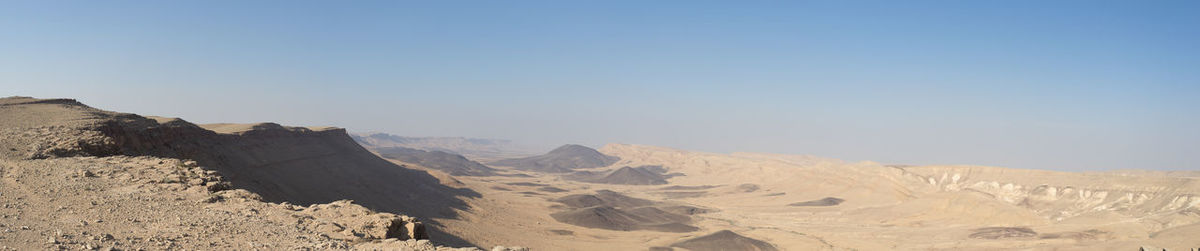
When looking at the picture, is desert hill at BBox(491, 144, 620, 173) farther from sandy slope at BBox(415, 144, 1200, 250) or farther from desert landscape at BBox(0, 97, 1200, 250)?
sandy slope at BBox(415, 144, 1200, 250)

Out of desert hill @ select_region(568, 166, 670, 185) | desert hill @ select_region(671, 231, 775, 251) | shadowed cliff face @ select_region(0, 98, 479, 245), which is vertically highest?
shadowed cliff face @ select_region(0, 98, 479, 245)

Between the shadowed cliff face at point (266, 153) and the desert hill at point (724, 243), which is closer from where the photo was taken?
the shadowed cliff face at point (266, 153)

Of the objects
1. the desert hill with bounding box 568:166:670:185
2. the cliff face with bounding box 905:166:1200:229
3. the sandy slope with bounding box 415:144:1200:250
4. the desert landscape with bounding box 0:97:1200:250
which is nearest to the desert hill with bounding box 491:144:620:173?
the desert hill with bounding box 568:166:670:185

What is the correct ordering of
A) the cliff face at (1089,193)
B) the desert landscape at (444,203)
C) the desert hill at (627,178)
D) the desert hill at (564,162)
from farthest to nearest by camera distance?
the desert hill at (564,162) → the desert hill at (627,178) → the cliff face at (1089,193) → the desert landscape at (444,203)

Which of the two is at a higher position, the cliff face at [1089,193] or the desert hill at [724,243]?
the cliff face at [1089,193]

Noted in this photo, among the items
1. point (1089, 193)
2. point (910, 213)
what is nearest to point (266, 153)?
point (910, 213)

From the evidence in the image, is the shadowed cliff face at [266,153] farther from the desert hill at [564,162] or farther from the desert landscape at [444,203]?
the desert hill at [564,162]

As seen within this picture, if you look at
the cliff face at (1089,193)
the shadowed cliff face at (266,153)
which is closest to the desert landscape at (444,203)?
the shadowed cliff face at (266,153)
